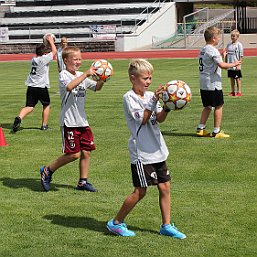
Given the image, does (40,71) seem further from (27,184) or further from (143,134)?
(143,134)

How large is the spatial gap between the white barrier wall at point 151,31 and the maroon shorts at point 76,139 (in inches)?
1636

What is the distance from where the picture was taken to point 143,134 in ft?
23.3

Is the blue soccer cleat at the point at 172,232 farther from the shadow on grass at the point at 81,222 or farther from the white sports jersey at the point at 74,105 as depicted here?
the white sports jersey at the point at 74,105

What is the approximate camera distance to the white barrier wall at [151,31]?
167 ft

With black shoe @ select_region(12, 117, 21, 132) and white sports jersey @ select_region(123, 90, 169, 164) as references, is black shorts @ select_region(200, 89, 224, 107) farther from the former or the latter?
white sports jersey @ select_region(123, 90, 169, 164)

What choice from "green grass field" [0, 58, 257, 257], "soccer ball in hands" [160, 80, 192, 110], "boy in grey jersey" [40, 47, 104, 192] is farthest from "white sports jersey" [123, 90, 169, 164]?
"boy in grey jersey" [40, 47, 104, 192]

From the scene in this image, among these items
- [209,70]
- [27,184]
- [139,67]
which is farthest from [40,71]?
[139,67]

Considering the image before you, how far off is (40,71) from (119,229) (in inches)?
320

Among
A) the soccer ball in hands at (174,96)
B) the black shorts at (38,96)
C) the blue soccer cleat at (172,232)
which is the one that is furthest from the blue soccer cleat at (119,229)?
the black shorts at (38,96)

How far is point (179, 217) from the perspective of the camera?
25.8 feet

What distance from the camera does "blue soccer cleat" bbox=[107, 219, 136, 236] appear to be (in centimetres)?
723

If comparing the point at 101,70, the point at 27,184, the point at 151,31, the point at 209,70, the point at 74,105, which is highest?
the point at 151,31

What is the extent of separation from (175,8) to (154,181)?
5144 cm

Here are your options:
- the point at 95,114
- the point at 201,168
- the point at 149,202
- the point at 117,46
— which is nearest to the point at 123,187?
the point at 149,202
